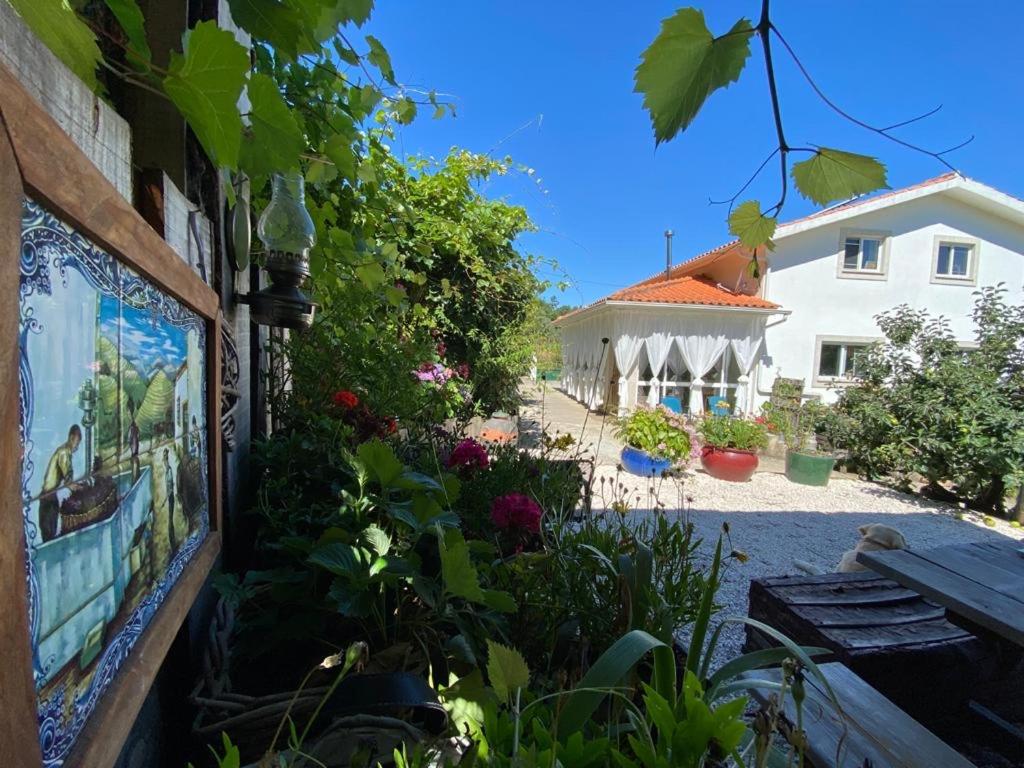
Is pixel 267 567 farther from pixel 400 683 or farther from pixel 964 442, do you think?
pixel 964 442

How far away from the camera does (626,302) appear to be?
8.77m

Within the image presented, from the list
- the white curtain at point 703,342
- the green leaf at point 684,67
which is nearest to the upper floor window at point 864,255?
the white curtain at point 703,342

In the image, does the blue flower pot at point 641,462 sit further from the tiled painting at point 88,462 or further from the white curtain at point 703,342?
the tiled painting at point 88,462

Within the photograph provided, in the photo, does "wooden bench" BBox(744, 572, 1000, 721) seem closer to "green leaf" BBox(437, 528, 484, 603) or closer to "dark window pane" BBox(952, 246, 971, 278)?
"green leaf" BBox(437, 528, 484, 603)

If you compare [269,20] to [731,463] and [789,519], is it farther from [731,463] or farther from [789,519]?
[731,463]

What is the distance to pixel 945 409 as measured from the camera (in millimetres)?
5746

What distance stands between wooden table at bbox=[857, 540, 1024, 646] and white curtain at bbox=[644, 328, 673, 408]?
7.11 meters

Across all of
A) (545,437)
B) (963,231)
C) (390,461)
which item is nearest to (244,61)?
(390,461)

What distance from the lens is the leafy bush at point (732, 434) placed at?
19.6 ft

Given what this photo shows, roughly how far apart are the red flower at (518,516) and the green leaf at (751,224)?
32.2 inches

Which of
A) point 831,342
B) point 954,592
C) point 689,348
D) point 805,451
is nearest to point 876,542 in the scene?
point 954,592

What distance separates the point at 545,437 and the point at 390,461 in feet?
3.74

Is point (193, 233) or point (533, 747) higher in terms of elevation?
point (193, 233)

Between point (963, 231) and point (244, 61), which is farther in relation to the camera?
point (963, 231)
